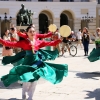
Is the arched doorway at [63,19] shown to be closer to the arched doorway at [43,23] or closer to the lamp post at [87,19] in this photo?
the arched doorway at [43,23]

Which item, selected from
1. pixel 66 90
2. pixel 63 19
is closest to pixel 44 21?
pixel 63 19

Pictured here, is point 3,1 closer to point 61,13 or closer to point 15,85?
point 61,13

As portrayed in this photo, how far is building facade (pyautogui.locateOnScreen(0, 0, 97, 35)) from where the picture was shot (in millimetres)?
36250

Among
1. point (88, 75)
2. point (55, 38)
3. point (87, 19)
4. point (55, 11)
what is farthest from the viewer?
point (87, 19)

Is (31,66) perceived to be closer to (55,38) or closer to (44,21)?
(55,38)

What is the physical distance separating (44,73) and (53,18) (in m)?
32.2

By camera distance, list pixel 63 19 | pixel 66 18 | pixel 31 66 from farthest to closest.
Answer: pixel 66 18
pixel 63 19
pixel 31 66

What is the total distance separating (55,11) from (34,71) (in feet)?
105

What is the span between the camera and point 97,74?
432 inches

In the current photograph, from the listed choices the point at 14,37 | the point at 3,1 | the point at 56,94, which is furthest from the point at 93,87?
the point at 3,1

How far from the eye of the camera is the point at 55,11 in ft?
125

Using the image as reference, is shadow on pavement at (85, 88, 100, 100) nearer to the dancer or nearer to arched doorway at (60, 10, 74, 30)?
the dancer

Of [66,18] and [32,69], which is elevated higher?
[66,18]

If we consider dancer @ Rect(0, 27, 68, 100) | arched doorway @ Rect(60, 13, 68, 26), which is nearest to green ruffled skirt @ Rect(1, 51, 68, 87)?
dancer @ Rect(0, 27, 68, 100)
